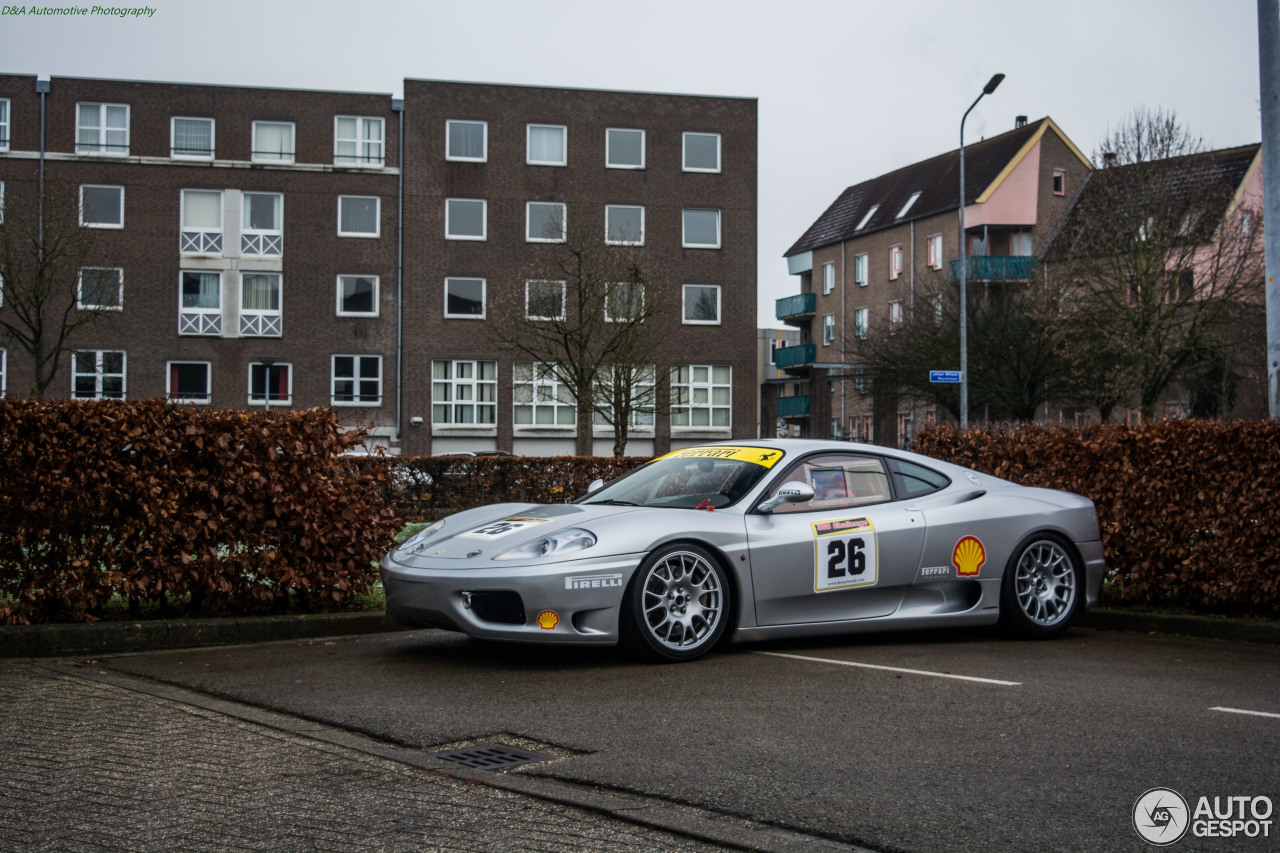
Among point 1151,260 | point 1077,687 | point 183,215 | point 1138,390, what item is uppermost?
point 183,215

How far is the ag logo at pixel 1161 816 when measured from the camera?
4203 mm

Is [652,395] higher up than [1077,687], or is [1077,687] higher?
[652,395]

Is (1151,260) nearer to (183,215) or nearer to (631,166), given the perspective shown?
(631,166)

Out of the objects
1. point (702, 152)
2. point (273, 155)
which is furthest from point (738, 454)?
point (702, 152)

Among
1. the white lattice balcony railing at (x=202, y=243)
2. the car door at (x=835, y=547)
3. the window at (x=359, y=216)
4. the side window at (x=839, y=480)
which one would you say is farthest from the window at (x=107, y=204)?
the car door at (x=835, y=547)

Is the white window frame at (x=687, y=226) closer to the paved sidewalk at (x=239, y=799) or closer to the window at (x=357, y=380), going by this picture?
the window at (x=357, y=380)

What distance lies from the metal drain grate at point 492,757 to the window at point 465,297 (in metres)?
45.6

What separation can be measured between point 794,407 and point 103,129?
Result: 131 ft

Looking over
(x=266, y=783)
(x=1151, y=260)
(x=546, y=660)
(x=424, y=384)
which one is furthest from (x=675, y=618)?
(x=424, y=384)

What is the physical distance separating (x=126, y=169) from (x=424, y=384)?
44.2 feet

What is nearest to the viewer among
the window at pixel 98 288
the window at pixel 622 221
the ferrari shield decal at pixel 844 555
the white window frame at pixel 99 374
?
the ferrari shield decal at pixel 844 555

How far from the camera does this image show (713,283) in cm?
5234

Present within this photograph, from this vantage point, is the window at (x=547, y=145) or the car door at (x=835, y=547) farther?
the window at (x=547, y=145)

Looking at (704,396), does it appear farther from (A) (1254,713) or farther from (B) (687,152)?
(A) (1254,713)
